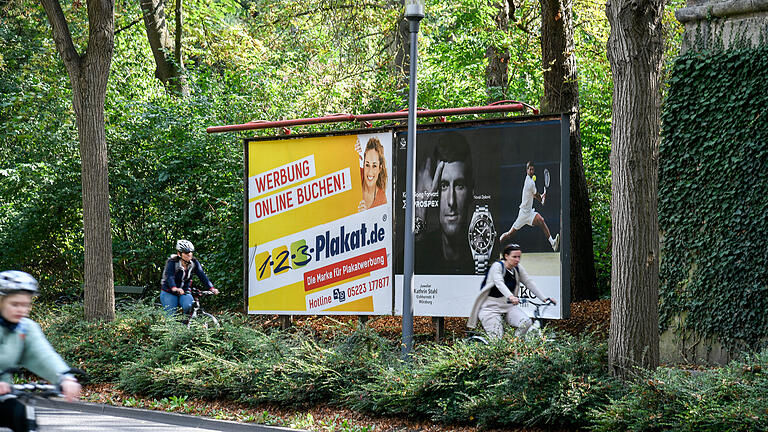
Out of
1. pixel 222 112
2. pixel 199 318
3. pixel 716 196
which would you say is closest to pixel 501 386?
pixel 716 196

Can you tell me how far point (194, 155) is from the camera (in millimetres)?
20766

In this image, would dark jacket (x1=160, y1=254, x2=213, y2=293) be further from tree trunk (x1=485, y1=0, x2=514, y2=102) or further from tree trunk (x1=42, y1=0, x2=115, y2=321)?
tree trunk (x1=485, y1=0, x2=514, y2=102)

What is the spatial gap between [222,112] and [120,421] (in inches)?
505

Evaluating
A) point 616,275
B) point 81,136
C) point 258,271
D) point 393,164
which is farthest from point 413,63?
point 81,136

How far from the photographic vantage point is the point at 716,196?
40.2 ft

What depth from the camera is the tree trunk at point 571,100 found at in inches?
624

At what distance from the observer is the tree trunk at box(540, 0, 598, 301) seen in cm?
1584

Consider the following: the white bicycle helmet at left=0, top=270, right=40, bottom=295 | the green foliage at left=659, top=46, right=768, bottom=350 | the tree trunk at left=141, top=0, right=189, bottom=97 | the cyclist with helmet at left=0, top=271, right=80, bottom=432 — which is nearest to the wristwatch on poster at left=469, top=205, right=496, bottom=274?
the green foliage at left=659, top=46, right=768, bottom=350

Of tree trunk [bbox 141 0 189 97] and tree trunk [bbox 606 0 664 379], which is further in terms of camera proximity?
tree trunk [bbox 141 0 189 97]

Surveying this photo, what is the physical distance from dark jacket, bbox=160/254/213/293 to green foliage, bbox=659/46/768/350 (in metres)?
8.26

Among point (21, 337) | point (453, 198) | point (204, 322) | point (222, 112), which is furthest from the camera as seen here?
point (222, 112)

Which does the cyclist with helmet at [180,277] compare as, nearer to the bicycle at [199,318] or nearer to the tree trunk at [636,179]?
the bicycle at [199,318]

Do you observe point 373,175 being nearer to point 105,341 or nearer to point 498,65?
point 105,341

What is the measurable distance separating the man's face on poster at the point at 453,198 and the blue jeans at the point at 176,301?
529 cm
